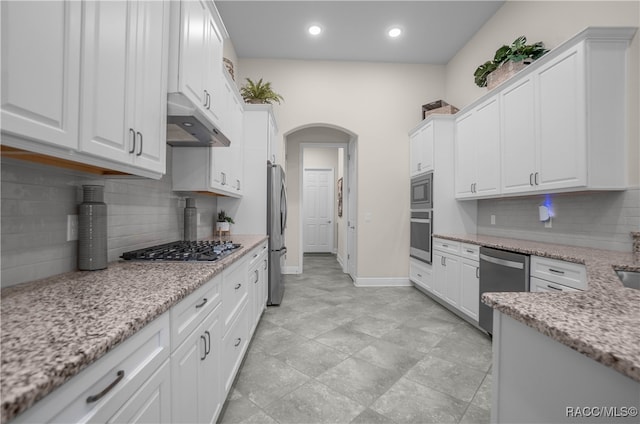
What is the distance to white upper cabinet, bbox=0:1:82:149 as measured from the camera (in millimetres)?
679

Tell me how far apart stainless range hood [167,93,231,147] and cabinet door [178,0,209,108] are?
6 centimetres

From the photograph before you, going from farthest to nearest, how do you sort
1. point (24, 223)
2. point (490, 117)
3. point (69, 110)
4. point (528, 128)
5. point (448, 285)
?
point (448, 285)
point (490, 117)
point (528, 128)
point (24, 223)
point (69, 110)

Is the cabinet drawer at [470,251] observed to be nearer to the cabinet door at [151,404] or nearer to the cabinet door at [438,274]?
the cabinet door at [438,274]

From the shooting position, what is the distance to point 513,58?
2.70 m

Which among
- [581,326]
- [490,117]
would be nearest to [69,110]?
[581,326]

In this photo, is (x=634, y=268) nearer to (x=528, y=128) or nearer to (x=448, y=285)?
(x=528, y=128)

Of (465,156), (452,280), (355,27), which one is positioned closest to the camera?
(452,280)

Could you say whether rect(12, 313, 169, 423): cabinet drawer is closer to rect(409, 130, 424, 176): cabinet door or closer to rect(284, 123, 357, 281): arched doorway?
rect(409, 130, 424, 176): cabinet door

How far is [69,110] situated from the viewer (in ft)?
2.78

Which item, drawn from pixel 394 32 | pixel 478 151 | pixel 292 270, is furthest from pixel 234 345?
pixel 394 32

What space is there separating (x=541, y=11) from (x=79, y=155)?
3.89 m

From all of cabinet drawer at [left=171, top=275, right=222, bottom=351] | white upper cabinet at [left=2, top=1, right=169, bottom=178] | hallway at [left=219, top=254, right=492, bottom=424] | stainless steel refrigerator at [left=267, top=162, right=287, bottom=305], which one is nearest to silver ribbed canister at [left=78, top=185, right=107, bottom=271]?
white upper cabinet at [left=2, top=1, right=169, bottom=178]

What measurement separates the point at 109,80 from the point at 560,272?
8.95ft

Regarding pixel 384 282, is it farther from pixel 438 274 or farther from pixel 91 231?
pixel 91 231
